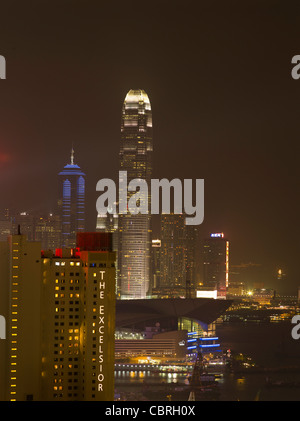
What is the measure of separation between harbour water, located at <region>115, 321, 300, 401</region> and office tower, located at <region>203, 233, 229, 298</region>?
482 inches

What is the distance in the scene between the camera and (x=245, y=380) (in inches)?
Result: 821

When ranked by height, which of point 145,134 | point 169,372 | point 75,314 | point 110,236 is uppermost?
point 145,134

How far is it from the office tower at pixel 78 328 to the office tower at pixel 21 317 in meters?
0.08

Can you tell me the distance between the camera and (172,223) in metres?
36.3

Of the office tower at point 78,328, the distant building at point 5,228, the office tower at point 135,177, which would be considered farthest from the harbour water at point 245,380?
the office tower at point 78,328

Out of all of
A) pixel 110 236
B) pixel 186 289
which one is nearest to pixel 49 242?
pixel 186 289

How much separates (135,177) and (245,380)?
12.5 m

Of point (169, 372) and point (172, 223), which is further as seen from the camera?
point (172, 223)

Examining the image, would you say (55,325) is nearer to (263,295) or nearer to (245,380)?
(245,380)

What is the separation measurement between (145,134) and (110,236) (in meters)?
22.3

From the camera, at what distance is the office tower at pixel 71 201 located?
28.1 m

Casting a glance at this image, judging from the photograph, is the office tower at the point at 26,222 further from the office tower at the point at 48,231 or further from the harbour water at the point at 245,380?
the harbour water at the point at 245,380

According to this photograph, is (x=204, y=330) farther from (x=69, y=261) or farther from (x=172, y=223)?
(x=69, y=261)
